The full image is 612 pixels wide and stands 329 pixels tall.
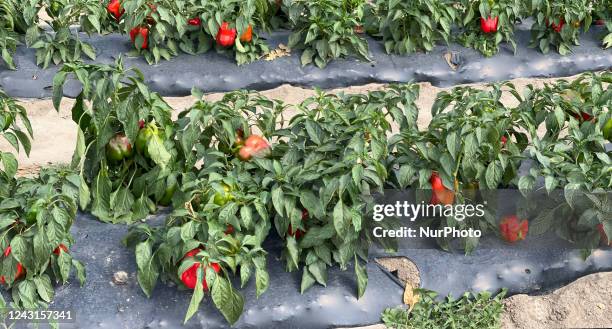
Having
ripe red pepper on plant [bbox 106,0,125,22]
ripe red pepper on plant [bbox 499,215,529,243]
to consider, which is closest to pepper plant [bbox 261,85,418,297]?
ripe red pepper on plant [bbox 499,215,529,243]

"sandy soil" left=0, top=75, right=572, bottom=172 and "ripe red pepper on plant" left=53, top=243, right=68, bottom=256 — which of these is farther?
"sandy soil" left=0, top=75, right=572, bottom=172

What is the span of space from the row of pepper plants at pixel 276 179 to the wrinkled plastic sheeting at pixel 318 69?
2.00 metres

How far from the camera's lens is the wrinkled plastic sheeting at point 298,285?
378 cm

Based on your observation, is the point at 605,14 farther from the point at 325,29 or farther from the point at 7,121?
the point at 7,121

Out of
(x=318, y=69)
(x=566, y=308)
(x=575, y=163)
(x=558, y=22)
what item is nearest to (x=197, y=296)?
(x=566, y=308)

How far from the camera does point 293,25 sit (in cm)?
635

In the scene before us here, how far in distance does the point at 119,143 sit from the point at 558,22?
358 cm

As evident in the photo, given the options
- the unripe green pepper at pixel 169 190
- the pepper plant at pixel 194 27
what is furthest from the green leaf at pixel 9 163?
the pepper plant at pixel 194 27

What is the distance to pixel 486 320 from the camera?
3953 mm

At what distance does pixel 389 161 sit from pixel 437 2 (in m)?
2.37

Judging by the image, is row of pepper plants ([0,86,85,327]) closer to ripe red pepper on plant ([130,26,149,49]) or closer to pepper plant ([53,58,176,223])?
pepper plant ([53,58,176,223])

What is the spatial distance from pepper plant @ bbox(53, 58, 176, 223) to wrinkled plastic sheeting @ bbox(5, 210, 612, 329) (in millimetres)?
121

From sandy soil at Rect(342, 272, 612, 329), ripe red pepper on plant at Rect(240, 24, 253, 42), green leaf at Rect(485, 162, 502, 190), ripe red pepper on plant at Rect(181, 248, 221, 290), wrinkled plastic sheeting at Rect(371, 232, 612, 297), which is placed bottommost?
sandy soil at Rect(342, 272, 612, 329)

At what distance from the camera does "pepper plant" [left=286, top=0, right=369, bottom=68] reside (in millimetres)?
6012
